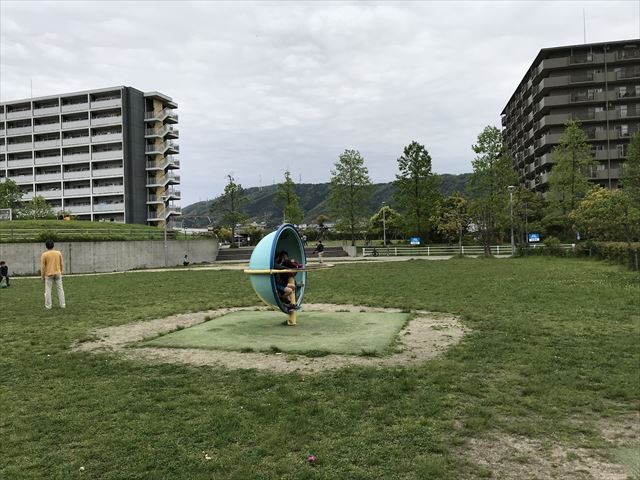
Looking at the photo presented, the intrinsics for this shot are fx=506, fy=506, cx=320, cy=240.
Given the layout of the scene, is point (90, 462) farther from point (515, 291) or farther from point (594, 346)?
point (515, 291)

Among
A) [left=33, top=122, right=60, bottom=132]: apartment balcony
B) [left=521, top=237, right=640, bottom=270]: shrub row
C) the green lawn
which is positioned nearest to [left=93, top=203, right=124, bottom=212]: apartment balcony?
[left=33, top=122, right=60, bottom=132]: apartment balcony

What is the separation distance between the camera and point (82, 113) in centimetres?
7656

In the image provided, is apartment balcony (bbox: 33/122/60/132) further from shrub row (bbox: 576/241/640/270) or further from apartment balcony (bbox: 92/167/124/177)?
shrub row (bbox: 576/241/640/270)

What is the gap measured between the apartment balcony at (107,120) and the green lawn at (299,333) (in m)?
70.1

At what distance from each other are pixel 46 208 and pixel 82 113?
2489 centimetres

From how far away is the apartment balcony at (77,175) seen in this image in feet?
247

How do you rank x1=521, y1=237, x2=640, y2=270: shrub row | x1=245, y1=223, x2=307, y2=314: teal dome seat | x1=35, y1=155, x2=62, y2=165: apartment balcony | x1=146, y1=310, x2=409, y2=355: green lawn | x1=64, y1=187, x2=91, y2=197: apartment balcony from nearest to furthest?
x1=146, y1=310, x2=409, y2=355: green lawn, x1=245, y1=223, x2=307, y2=314: teal dome seat, x1=521, y1=237, x2=640, y2=270: shrub row, x1=64, y1=187, x2=91, y2=197: apartment balcony, x1=35, y1=155, x2=62, y2=165: apartment balcony

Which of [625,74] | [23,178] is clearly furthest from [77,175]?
[625,74]

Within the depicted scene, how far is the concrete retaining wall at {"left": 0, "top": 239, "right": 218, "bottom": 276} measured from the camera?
105ft

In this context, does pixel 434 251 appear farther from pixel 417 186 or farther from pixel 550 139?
pixel 550 139

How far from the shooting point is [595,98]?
6850cm

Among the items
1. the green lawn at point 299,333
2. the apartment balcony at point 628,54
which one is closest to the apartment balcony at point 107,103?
the apartment balcony at point 628,54

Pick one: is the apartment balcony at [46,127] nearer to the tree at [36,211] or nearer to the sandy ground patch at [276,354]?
the tree at [36,211]

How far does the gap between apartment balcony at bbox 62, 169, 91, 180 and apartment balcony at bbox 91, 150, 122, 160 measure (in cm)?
245
